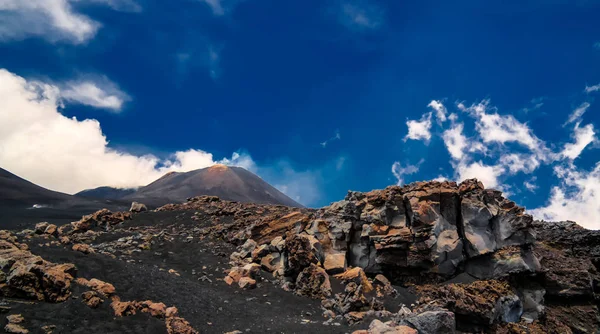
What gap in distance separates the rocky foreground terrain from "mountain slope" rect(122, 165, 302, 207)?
10334 centimetres

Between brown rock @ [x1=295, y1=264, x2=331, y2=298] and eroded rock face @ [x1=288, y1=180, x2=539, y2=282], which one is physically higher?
eroded rock face @ [x1=288, y1=180, x2=539, y2=282]

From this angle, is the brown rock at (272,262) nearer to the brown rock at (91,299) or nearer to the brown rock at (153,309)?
the brown rock at (153,309)

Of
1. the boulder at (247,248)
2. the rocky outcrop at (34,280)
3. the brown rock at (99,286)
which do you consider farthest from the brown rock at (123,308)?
the boulder at (247,248)

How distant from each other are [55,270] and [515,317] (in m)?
22.3

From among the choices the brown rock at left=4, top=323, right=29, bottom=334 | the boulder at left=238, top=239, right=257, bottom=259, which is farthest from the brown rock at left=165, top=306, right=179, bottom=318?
the boulder at left=238, top=239, right=257, bottom=259

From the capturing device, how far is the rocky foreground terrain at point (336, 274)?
11547mm

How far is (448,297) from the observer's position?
52.1 feet

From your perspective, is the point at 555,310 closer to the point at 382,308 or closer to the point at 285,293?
the point at 382,308

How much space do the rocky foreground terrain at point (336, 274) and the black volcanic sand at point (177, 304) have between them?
2.6 inches

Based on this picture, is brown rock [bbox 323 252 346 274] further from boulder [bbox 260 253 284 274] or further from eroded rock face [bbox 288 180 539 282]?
boulder [bbox 260 253 284 274]

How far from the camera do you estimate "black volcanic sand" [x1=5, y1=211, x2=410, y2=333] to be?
34.3 ft

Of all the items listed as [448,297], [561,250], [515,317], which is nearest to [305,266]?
[448,297]

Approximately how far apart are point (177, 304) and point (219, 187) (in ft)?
435

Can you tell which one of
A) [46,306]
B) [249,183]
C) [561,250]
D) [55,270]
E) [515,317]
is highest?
[249,183]
